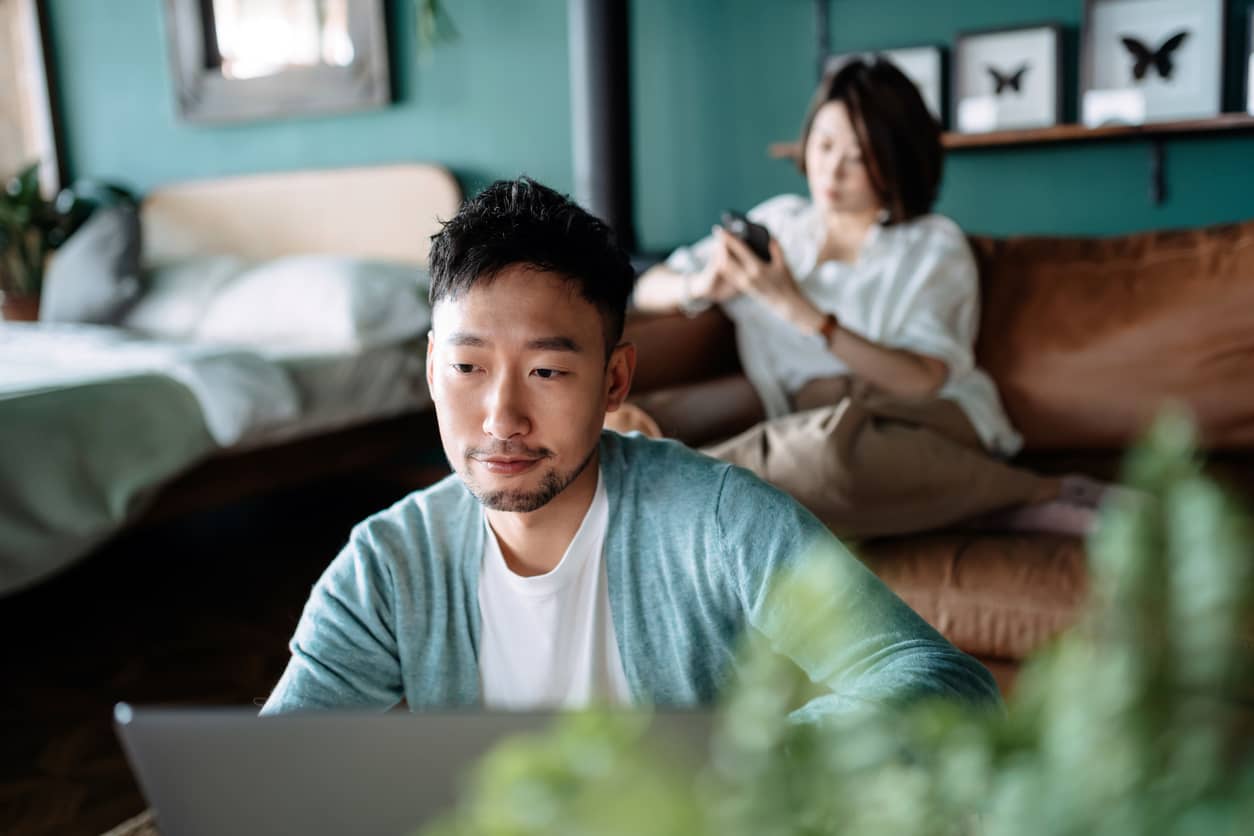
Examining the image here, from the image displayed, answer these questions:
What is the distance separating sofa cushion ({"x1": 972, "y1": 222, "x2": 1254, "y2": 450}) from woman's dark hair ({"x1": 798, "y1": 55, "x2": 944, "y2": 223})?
0.26 metres

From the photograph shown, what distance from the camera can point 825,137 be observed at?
2.05 metres

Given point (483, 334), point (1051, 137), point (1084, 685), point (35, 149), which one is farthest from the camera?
point (35, 149)

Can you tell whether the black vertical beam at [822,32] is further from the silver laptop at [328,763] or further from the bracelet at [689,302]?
the silver laptop at [328,763]

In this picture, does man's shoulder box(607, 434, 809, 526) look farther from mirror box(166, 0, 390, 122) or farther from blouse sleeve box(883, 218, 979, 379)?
mirror box(166, 0, 390, 122)

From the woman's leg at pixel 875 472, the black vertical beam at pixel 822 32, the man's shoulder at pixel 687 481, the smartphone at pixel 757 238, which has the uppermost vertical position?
the black vertical beam at pixel 822 32

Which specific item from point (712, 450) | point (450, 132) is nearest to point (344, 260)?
point (450, 132)

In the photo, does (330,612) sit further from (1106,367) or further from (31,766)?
(1106,367)

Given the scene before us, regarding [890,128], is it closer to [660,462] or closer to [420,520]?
[660,462]

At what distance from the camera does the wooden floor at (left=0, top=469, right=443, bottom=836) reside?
1878mm

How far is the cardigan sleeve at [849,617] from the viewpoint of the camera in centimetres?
70

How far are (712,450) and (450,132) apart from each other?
7.44ft

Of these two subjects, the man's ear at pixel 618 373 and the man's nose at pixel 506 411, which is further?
the man's ear at pixel 618 373

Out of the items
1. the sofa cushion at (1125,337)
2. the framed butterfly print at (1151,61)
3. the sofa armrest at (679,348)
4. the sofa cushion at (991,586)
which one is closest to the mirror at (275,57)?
the sofa armrest at (679,348)

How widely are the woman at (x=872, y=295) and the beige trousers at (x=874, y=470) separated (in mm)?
12
